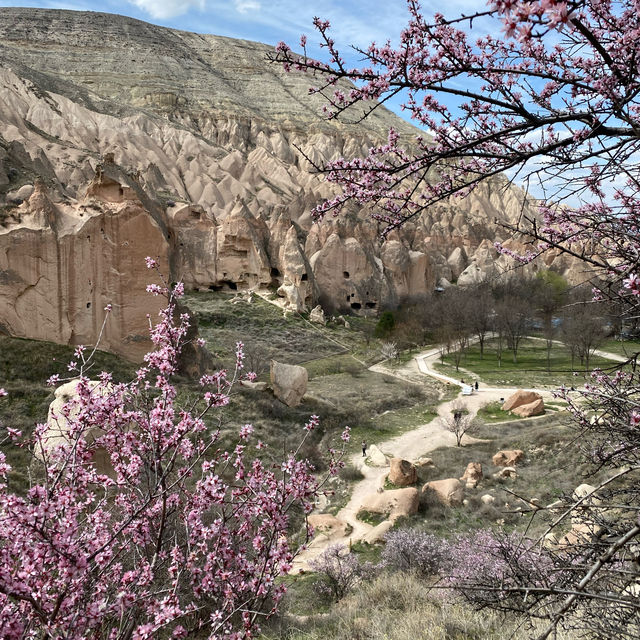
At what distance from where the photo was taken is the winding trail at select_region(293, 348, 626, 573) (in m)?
10.5

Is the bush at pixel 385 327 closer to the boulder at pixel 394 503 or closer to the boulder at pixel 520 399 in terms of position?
the boulder at pixel 520 399

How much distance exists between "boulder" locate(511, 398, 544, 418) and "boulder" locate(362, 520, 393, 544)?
38.4 ft

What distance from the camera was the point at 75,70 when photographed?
312 ft

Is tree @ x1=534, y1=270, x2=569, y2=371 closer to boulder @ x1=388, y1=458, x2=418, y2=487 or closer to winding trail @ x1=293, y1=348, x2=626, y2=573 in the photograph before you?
→ winding trail @ x1=293, y1=348, x2=626, y2=573

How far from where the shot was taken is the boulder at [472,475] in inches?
509

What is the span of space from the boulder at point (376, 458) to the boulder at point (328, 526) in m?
4.00

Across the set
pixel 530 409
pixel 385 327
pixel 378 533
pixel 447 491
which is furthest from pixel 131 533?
pixel 385 327

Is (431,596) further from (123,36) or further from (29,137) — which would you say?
(123,36)

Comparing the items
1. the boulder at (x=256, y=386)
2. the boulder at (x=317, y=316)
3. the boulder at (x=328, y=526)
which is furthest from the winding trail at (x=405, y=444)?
the boulder at (x=317, y=316)

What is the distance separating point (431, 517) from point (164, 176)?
5963 centimetres

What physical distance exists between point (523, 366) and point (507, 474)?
59.0 ft

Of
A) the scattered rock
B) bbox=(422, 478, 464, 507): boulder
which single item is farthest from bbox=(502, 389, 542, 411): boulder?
bbox=(422, 478, 464, 507): boulder

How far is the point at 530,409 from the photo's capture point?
2005 cm

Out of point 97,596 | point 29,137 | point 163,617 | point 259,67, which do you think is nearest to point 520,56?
point 163,617
